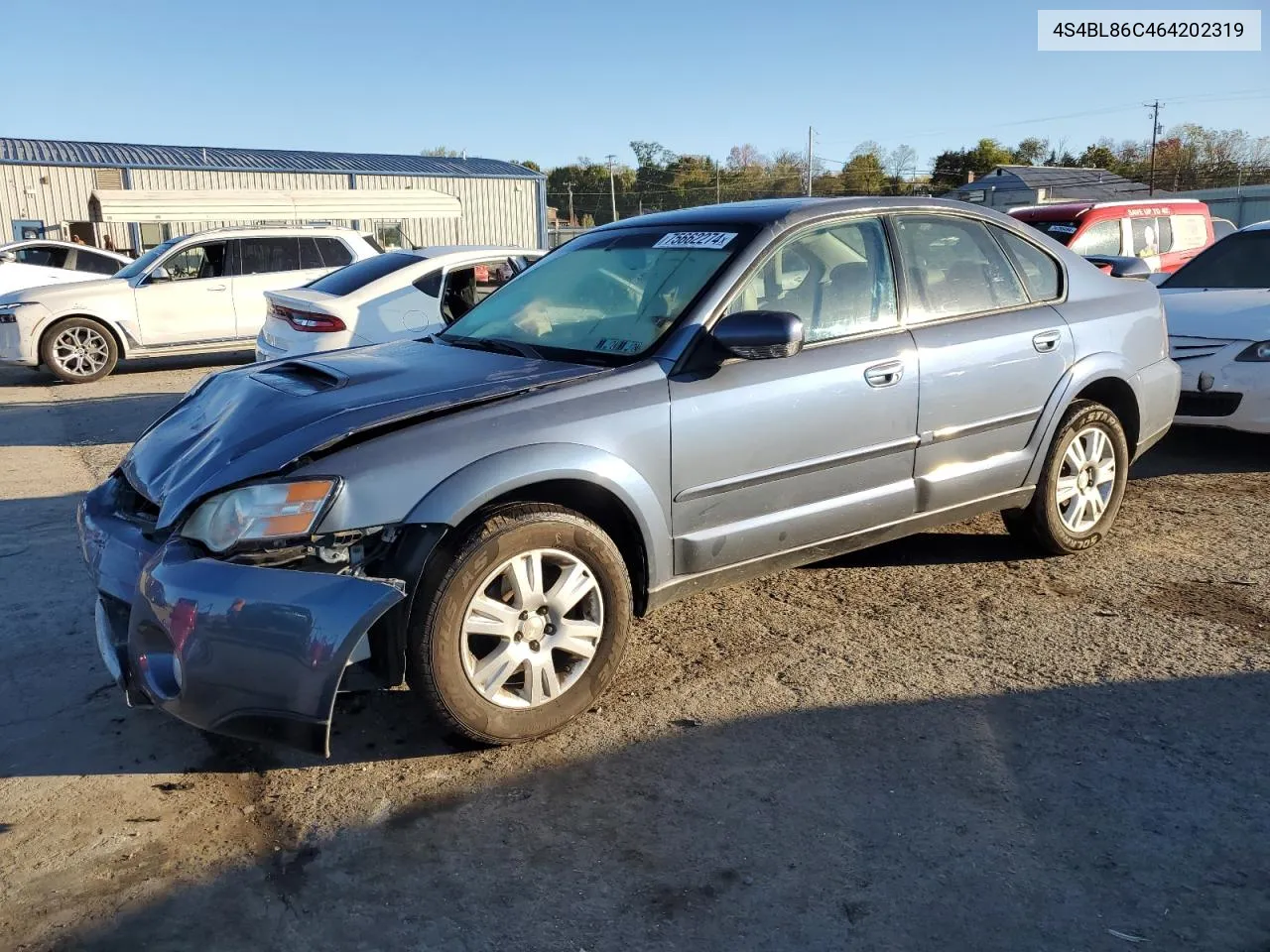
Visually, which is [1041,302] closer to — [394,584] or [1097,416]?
[1097,416]

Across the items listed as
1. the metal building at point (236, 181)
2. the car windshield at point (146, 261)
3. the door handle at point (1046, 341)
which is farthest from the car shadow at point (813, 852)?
the metal building at point (236, 181)

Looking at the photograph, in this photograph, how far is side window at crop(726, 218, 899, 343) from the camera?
12.3ft

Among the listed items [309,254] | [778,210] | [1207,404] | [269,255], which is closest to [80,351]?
[269,255]

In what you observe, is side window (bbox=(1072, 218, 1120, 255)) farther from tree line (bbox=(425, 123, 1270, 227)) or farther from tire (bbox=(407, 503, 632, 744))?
tree line (bbox=(425, 123, 1270, 227))

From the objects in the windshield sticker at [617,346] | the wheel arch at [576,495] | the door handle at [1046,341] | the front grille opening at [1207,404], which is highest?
the windshield sticker at [617,346]

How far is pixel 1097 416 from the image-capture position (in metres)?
4.68

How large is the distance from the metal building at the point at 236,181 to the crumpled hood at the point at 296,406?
2230 cm

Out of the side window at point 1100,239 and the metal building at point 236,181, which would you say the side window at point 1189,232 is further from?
the metal building at point 236,181

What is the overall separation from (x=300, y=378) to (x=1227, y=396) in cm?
562

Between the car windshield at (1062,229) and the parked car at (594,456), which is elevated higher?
the car windshield at (1062,229)

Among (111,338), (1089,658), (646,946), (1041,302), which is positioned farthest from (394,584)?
(111,338)

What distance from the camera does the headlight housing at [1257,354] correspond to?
6.22m

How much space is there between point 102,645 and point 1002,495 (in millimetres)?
3563

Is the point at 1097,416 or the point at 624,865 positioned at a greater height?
the point at 1097,416
